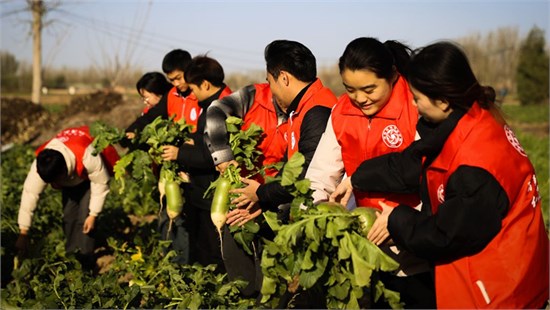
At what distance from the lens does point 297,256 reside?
108 inches

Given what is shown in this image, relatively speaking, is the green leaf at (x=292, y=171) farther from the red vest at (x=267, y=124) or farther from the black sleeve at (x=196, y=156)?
the black sleeve at (x=196, y=156)

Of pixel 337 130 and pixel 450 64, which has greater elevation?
pixel 450 64

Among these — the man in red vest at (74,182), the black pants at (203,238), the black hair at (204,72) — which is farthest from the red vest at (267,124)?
the man in red vest at (74,182)

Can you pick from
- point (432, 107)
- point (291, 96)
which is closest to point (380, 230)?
point (432, 107)

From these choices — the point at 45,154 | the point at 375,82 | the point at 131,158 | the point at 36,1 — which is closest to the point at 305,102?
the point at 375,82

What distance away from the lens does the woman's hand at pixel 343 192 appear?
2961mm

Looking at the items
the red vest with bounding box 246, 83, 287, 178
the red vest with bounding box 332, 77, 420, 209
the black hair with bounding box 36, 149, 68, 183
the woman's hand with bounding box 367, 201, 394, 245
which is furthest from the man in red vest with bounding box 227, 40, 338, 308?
the black hair with bounding box 36, 149, 68, 183

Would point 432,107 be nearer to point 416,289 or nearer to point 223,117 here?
point 416,289

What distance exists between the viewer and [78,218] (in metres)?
5.98

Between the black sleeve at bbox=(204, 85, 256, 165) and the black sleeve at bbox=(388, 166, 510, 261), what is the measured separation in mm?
2125

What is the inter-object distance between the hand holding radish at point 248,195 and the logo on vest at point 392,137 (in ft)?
3.32

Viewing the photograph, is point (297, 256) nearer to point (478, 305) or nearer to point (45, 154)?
point (478, 305)

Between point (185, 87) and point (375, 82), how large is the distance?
2956mm

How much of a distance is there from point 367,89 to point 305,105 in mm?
808
